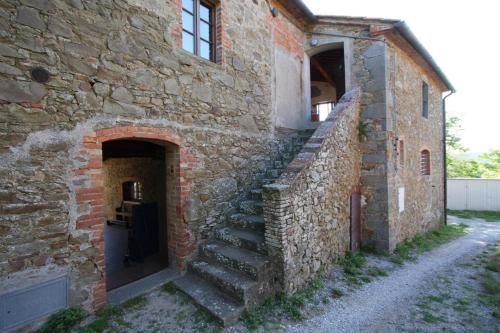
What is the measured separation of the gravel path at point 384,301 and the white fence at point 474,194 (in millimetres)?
10620

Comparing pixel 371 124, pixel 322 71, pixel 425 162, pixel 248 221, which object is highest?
pixel 322 71

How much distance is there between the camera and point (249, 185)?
5289mm

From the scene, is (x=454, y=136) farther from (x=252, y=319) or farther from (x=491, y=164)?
(x=252, y=319)

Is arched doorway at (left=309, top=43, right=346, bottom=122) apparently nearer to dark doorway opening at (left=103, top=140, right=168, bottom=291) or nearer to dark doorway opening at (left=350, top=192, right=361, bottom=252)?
dark doorway opening at (left=350, top=192, right=361, bottom=252)

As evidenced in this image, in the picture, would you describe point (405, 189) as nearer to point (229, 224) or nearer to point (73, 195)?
point (229, 224)

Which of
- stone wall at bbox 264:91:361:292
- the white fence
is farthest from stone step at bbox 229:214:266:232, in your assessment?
the white fence

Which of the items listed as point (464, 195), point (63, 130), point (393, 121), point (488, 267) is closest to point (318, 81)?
point (393, 121)

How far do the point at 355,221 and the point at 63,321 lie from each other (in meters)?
5.51

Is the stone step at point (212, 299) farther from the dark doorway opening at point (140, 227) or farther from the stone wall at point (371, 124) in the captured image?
the stone wall at point (371, 124)

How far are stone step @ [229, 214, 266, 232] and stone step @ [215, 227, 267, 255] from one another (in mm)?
82

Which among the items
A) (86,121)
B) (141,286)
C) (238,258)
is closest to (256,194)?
(238,258)

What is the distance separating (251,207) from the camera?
479cm

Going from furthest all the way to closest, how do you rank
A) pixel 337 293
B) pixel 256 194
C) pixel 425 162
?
1. pixel 425 162
2. pixel 256 194
3. pixel 337 293

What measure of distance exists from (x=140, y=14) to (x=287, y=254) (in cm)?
403
